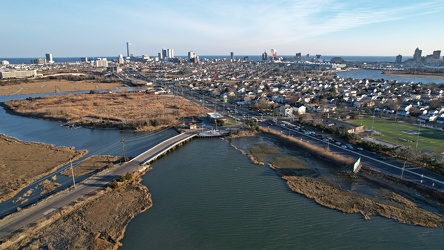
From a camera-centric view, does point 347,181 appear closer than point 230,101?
Yes

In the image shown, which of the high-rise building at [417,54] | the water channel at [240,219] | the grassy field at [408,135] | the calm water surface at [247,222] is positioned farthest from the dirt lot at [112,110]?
the high-rise building at [417,54]

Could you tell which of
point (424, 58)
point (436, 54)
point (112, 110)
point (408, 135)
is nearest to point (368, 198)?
point (408, 135)

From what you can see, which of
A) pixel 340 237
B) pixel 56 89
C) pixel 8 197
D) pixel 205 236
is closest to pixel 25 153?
pixel 8 197

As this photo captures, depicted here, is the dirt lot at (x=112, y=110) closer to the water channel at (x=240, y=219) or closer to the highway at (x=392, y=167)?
the water channel at (x=240, y=219)

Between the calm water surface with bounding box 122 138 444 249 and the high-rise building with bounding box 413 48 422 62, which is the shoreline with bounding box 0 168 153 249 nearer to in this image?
the calm water surface with bounding box 122 138 444 249

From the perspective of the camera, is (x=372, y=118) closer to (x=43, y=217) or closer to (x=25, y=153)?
(x=43, y=217)

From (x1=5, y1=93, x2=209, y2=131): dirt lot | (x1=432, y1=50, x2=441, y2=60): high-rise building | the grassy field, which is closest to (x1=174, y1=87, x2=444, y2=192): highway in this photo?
the grassy field

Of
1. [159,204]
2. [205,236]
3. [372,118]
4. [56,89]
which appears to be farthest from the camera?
[56,89]

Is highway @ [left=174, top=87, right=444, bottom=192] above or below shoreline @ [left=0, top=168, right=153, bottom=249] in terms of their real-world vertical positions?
above
